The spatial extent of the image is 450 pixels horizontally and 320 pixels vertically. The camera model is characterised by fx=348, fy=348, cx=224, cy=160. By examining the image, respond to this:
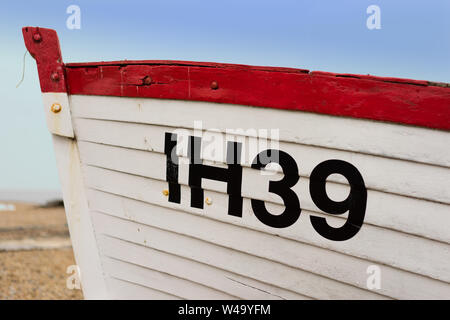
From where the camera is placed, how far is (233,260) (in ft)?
7.44

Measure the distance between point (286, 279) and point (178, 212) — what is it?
81 centimetres

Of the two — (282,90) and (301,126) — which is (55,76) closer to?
(282,90)

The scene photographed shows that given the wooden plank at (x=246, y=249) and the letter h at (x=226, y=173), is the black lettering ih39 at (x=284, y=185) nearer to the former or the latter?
the letter h at (x=226, y=173)

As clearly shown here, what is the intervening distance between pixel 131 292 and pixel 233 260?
1.01m

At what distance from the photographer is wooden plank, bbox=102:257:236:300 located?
2.46m

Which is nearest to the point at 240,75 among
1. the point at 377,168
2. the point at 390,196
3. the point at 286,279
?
the point at 377,168

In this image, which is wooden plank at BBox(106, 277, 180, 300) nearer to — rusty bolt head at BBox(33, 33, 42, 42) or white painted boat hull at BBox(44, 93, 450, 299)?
white painted boat hull at BBox(44, 93, 450, 299)

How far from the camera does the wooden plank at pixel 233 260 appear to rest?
2088mm

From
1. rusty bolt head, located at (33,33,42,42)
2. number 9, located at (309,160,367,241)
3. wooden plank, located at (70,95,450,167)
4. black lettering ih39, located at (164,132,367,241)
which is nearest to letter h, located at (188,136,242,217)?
black lettering ih39, located at (164,132,367,241)

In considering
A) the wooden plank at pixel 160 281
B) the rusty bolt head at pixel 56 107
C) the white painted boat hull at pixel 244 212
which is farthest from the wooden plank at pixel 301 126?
the wooden plank at pixel 160 281

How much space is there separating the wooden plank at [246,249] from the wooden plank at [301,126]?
559mm

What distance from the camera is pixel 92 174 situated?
257cm

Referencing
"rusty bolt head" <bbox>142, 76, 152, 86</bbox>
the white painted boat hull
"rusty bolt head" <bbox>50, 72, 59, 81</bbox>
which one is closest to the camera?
the white painted boat hull
